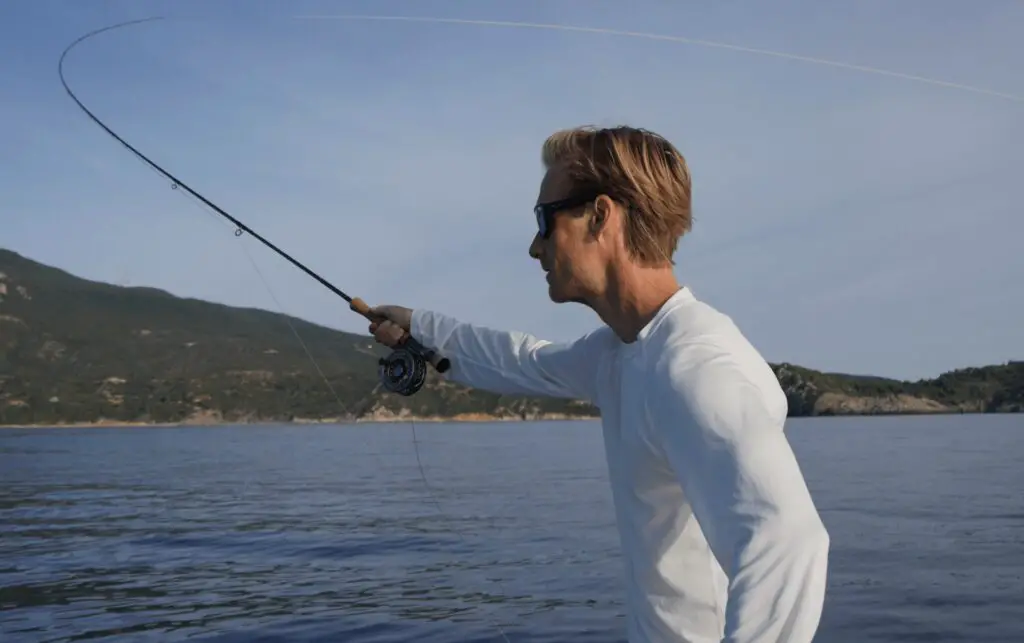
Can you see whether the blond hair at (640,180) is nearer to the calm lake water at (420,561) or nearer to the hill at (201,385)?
the calm lake water at (420,561)

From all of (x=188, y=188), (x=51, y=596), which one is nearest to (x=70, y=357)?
(x=51, y=596)

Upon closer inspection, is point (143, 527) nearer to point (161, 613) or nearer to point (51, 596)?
point (51, 596)

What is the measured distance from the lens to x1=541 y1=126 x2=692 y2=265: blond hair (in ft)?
7.37

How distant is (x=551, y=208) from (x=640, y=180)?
0.84 ft

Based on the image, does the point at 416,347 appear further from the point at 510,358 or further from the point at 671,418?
the point at 671,418

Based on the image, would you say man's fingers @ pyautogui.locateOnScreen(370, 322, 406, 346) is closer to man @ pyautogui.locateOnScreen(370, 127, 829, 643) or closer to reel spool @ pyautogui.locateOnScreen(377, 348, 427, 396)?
reel spool @ pyautogui.locateOnScreen(377, 348, 427, 396)

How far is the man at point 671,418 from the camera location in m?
1.72

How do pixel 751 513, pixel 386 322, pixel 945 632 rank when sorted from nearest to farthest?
pixel 751 513 < pixel 386 322 < pixel 945 632

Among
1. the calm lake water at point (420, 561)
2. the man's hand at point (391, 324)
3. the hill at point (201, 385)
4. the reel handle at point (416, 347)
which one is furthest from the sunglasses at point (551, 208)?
the hill at point (201, 385)

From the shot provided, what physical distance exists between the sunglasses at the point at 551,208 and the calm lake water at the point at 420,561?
11.3m

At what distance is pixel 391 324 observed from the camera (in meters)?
3.77

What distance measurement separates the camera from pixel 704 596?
7.43ft

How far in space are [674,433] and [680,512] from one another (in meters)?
0.36

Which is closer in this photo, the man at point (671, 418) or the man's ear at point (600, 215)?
the man at point (671, 418)
